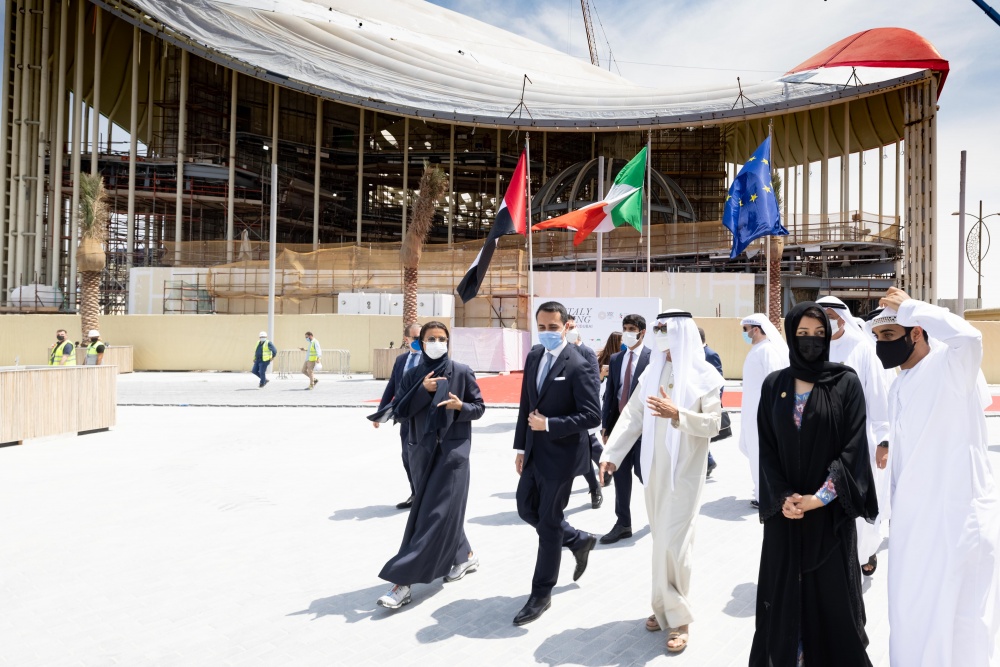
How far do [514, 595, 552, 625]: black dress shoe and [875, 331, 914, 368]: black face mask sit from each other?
226 centimetres

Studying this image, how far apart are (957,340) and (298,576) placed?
164 inches

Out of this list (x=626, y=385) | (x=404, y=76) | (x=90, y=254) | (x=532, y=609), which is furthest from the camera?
(x=404, y=76)

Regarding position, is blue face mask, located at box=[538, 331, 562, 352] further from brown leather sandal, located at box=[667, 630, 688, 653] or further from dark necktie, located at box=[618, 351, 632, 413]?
dark necktie, located at box=[618, 351, 632, 413]

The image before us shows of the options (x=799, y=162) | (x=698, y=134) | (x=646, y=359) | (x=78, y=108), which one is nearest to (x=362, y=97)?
(x=78, y=108)

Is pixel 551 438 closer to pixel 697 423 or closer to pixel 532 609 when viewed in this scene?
pixel 697 423

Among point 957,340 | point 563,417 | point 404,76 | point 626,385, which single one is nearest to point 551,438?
point 563,417

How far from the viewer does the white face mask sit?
476cm

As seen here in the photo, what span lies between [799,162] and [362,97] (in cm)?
2597

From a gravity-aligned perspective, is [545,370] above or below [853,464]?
above

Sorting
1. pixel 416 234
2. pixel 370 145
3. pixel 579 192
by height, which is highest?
pixel 370 145

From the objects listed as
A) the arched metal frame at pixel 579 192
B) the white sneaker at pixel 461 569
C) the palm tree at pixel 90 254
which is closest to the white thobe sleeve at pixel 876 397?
the white sneaker at pixel 461 569

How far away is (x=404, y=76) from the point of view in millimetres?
40062

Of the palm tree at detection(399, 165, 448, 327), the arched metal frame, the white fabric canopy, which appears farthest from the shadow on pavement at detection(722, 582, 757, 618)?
the arched metal frame

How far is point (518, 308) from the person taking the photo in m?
30.9
